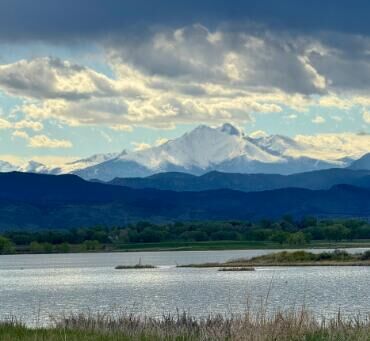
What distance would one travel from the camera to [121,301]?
3526 inches

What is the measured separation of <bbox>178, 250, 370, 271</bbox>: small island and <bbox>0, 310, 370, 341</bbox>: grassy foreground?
106 meters

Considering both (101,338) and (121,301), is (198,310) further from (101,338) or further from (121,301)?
(101,338)

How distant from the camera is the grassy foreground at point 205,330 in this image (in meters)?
39.5

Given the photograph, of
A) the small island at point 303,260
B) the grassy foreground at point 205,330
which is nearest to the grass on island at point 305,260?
the small island at point 303,260

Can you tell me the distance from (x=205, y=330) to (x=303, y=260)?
412 ft

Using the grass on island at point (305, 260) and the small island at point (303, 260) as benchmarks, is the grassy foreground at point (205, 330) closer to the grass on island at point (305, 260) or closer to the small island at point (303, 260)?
the small island at point (303, 260)

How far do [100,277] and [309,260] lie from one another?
43417 millimetres

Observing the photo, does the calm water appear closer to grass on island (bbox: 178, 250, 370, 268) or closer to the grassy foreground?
the grassy foreground

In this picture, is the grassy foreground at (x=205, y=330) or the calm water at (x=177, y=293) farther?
the calm water at (x=177, y=293)

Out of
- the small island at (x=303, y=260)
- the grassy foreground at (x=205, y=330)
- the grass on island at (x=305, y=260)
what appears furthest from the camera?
the grass on island at (x=305, y=260)

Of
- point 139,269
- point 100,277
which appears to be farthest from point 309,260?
point 100,277

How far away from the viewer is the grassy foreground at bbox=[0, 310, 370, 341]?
129 feet

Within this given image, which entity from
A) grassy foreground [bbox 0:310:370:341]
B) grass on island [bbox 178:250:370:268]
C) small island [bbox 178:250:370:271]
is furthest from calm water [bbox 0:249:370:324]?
grass on island [bbox 178:250:370:268]

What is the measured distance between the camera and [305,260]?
546ft
